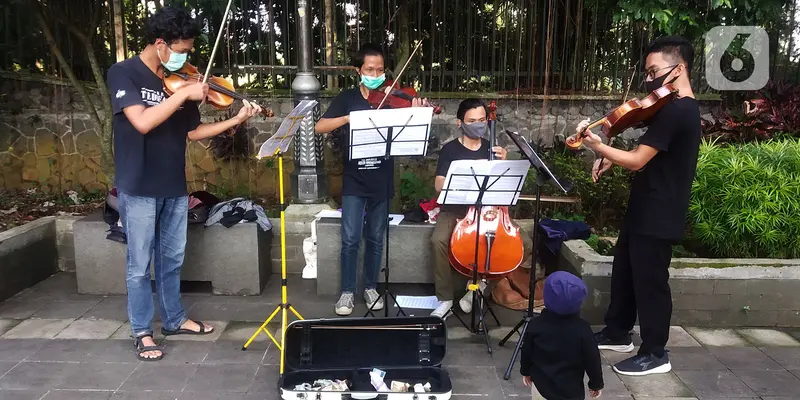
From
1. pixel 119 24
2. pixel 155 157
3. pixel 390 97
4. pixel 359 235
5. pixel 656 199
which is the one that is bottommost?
pixel 359 235

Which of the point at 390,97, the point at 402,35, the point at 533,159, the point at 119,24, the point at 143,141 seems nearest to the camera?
the point at 533,159

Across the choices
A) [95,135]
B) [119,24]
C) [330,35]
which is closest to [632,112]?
[330,35]

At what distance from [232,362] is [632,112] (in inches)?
104

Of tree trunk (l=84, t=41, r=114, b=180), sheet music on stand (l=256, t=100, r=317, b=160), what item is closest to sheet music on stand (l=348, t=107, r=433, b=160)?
sheet music on stand (l=256, t=100, r=317, b=160)

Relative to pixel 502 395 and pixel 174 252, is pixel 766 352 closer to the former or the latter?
pixel 502 395

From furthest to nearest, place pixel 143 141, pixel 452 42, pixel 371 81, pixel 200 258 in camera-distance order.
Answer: pixel 452 42
pixel 200 258
pixel 371 81
pixel 143 141

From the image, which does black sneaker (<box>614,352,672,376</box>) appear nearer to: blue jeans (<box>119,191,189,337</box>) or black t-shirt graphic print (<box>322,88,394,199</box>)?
black t-shirt graphic print (<box>322,88,394,199</box>)

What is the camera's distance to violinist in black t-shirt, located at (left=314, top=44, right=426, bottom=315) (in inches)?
153

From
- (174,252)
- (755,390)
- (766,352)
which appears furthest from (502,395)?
(174,252)

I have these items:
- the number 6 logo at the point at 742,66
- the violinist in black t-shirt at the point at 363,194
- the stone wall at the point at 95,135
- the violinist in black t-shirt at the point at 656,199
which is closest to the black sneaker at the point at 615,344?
the violinist in black t-shirt at the point at 656,199

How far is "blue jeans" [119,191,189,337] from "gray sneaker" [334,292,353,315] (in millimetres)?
1047

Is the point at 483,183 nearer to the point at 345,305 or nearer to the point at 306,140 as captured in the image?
the point at 345,305

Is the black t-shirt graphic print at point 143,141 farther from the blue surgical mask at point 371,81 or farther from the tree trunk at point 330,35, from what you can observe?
the tree trunk at point 330,35

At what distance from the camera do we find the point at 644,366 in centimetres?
341
